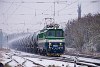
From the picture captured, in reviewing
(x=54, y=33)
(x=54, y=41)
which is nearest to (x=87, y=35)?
(x=54, y=33)

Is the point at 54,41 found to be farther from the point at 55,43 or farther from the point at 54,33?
the point at 54,33

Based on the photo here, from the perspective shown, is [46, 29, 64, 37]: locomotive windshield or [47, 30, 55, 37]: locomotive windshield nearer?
[46, 29, 64, 37]: locomotive windshield

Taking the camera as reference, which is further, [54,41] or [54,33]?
[54,33]

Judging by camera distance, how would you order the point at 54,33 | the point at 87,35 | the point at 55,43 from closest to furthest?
the point at 55,43 < the point at 54,33 < the point at 87,35

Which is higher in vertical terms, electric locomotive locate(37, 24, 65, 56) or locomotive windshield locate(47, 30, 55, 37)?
locomotive windshield locate(47, 30, 55, 37)

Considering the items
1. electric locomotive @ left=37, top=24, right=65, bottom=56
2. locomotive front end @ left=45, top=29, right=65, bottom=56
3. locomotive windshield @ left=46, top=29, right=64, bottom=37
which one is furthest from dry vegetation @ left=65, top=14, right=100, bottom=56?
locomotive front end @ left=45, top=29, right=65, bottom=56

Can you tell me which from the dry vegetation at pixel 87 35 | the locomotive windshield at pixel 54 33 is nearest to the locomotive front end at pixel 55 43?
the locomotive windshield at pixel 54 33

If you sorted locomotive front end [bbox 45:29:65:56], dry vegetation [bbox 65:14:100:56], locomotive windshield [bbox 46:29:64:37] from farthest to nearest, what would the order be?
1. dry vegetation [bbox 65:14:100:56]
2. locomotive windshield [bbox 46:29:64:37]
3. locomotive front end [bbox 45:29:65:56]

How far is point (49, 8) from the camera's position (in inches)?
1513

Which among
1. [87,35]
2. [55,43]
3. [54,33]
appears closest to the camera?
[55,43]

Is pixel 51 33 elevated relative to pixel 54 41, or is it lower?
elevated

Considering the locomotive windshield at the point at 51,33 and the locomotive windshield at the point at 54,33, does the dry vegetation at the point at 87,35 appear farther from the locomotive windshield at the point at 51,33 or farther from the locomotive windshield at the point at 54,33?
the locomotive windshield at the point at 51,33

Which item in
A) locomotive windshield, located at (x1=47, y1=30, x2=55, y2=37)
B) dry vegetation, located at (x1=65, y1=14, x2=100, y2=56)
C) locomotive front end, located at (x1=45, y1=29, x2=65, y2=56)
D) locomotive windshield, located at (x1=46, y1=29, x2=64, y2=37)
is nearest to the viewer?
locomotive front end, located at (x1=45, y1=29, x2=65, y2=56)

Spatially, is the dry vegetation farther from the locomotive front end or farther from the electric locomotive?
the locomotive front end
